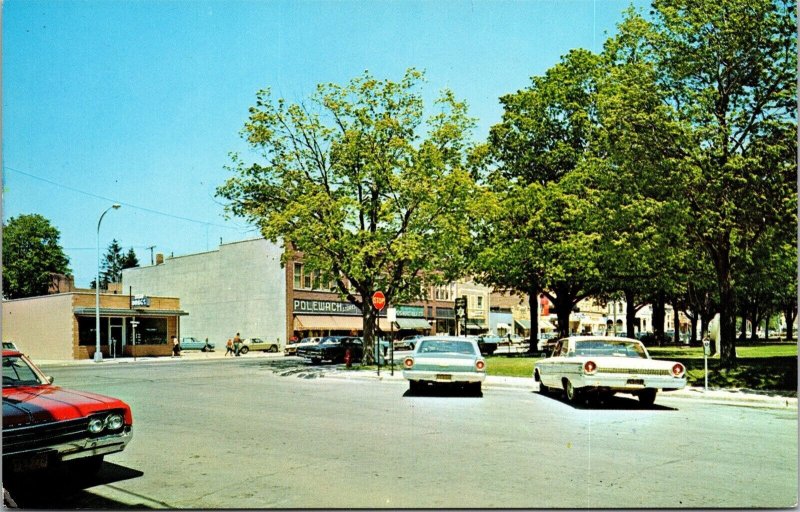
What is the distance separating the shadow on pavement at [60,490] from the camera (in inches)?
278

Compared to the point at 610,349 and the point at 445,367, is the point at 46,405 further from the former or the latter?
the point at 610,349

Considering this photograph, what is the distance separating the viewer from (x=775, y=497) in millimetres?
7641

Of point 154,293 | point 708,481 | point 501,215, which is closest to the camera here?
point 708,481

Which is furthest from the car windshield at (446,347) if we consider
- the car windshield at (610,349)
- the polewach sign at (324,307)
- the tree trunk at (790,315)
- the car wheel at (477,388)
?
the polewach sign at (324,307)

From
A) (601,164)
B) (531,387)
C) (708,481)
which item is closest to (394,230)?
(601,164)

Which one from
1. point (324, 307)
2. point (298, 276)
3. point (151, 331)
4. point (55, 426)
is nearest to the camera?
point (55, 426)

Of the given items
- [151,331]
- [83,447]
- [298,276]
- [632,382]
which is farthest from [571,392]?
[298,276]

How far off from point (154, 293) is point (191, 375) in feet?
111

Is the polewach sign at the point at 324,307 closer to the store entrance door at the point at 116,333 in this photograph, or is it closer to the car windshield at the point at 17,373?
the store entrance door at the point at 116,333

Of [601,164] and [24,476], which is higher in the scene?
[601,164]

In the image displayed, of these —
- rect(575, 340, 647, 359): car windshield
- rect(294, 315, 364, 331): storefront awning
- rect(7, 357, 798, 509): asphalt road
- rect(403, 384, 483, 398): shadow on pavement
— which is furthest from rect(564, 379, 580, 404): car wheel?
rect(294, 315, 364, 331): storefront awning

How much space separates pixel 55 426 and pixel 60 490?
86 centimetres

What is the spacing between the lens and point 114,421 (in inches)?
297

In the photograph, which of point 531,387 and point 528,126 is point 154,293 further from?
point 531,387
